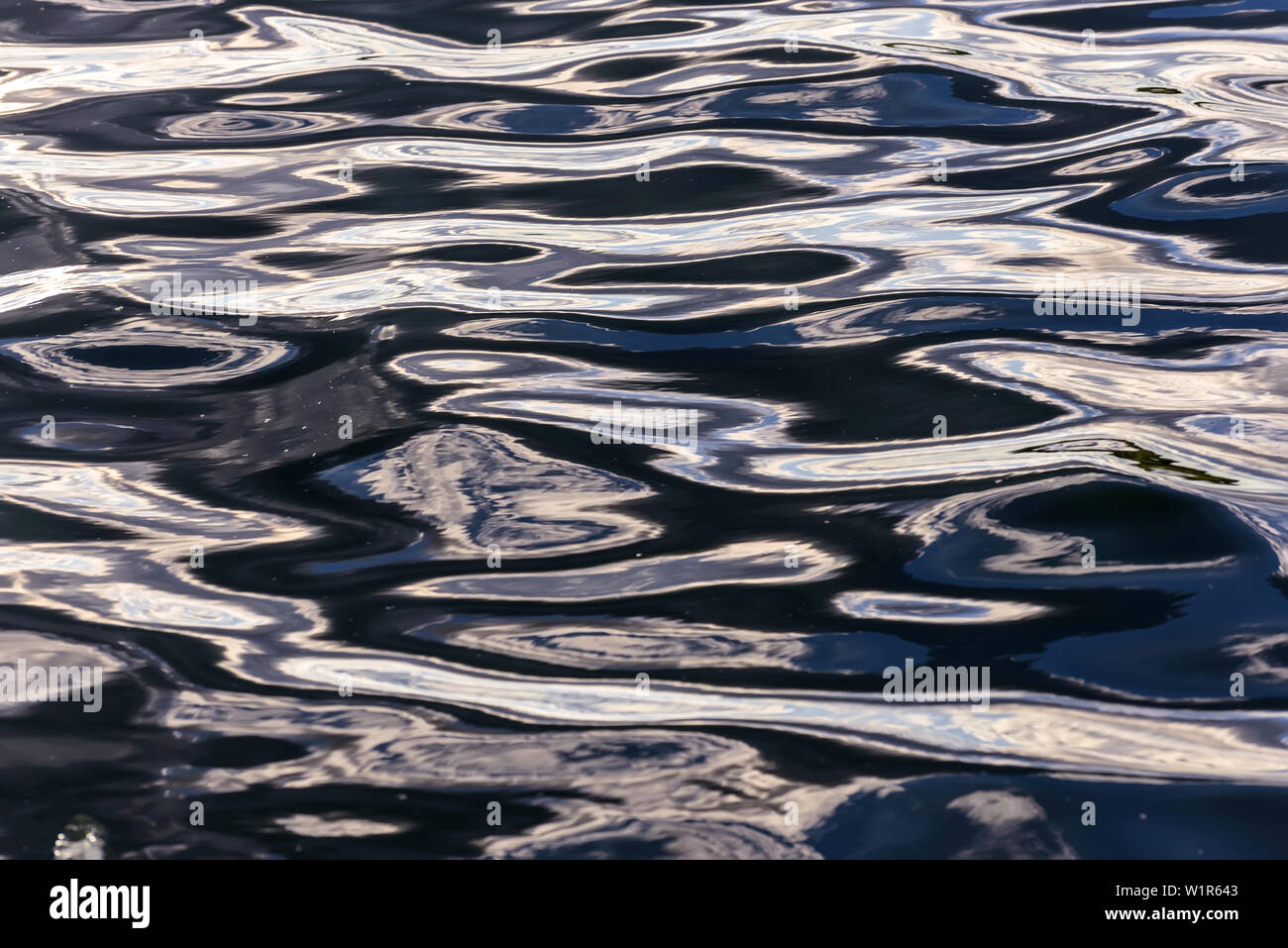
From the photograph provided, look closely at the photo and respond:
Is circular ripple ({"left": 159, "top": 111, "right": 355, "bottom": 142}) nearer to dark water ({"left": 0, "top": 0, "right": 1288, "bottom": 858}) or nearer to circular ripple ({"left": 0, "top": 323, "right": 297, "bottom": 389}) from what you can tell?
dark water ({"left": 0, "top": 0, "right": 1288, "bottom": 858})

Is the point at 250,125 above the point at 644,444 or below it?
Answer: above

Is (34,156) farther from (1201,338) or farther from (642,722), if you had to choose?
(1201,338)

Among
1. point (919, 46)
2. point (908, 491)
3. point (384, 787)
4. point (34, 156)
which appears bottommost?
point (384, 787)

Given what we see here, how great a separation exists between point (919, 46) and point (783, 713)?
392cm

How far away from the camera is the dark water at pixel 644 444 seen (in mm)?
2473

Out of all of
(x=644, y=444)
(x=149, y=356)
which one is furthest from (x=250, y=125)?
(x=644, y=444)

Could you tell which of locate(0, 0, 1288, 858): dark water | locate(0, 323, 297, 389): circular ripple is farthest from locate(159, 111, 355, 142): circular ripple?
locate(0, 323, 297, 389): circular ripple

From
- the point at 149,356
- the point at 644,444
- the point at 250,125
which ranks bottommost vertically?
the point at 644,444

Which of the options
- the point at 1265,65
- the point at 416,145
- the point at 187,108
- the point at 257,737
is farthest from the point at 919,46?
the point at 257,737

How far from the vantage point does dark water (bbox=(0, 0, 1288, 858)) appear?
247 centimetres

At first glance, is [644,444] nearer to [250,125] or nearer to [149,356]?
[149,356]

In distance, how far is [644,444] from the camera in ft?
11.7

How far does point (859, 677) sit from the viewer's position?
2.71 metres

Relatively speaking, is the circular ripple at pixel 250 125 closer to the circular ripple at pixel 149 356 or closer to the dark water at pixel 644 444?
the dark water at pixel 644 444
